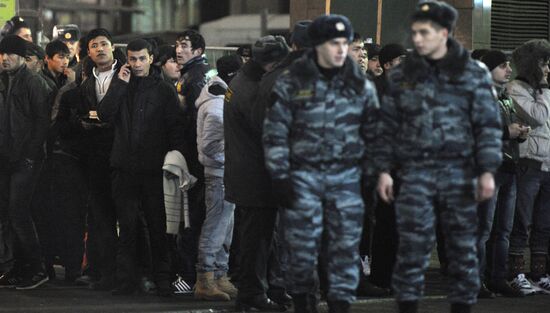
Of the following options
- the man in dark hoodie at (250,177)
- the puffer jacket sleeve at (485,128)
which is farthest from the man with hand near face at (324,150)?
the man in dark hoodie at (250,177)

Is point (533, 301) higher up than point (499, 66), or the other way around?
point (499, 66)

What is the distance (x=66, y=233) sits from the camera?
13.3 metres

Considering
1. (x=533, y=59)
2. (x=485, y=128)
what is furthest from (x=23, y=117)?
(x=485, y=128)

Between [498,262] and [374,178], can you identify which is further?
[498,262]

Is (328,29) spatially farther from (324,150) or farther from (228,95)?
(228,95)

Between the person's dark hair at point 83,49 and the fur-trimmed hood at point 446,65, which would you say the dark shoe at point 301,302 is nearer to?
the fur-trimmed hood at point 446,65

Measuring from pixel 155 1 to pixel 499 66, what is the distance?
1864 cm

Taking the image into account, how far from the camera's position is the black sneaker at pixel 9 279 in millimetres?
12977

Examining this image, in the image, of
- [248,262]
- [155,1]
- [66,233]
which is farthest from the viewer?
[155,1]

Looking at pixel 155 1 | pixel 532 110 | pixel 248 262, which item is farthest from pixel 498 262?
pixel 155 1

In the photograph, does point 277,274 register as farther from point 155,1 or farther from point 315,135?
point 155,1

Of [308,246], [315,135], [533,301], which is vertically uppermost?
[315,135]

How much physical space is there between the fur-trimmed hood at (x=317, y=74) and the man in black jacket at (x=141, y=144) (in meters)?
2.71

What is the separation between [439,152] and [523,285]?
12.5 feet
